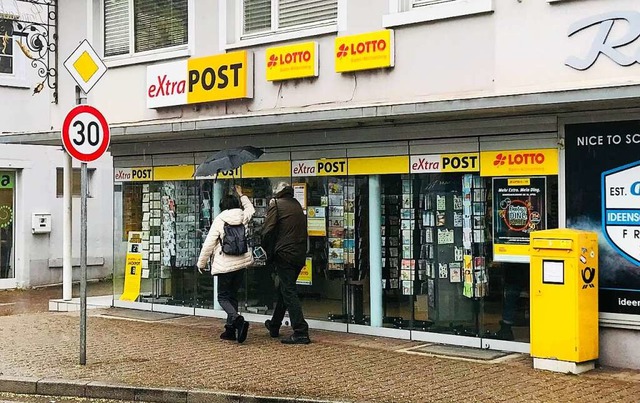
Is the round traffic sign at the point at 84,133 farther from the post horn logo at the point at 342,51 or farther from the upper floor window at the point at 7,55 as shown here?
the upper floor window at the point at 7,55

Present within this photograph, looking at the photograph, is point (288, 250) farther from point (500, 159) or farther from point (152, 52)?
point (152, 52)

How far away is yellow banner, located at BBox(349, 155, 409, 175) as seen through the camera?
11.5 m

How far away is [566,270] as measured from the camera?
928cm

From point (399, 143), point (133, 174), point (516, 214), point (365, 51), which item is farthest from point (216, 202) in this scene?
point (516, 214)

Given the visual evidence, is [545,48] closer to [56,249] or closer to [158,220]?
[158,220]

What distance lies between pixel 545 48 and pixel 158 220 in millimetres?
7291

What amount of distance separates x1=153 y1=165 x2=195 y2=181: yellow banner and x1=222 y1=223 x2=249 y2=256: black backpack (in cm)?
272

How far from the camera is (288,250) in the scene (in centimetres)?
1127

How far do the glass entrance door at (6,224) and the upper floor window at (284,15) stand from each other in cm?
888

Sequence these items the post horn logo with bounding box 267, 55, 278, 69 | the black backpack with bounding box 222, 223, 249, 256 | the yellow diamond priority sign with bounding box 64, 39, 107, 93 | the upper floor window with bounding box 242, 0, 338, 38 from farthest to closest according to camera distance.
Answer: the post horn logo with bounding box 267, 55, 278, 69, the upper floor window with bounding box 242, 0, 338, 38, the black backpack with bounding box 222, 223, 249, 256, the yellow diamond priority sign with bounding box 64, 39, 107, 93

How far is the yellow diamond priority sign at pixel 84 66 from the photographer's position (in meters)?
10.1

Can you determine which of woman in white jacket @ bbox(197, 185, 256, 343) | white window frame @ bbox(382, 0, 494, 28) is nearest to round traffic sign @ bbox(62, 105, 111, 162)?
woman in white jacket @ bbox(197, 185, 256, 343)

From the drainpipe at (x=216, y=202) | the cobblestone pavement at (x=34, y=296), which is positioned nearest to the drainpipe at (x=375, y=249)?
the drainpipe at (x=216, y=202)

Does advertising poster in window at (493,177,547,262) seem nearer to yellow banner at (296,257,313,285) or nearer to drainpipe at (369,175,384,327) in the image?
drainpipe at (369,175,384,327)
